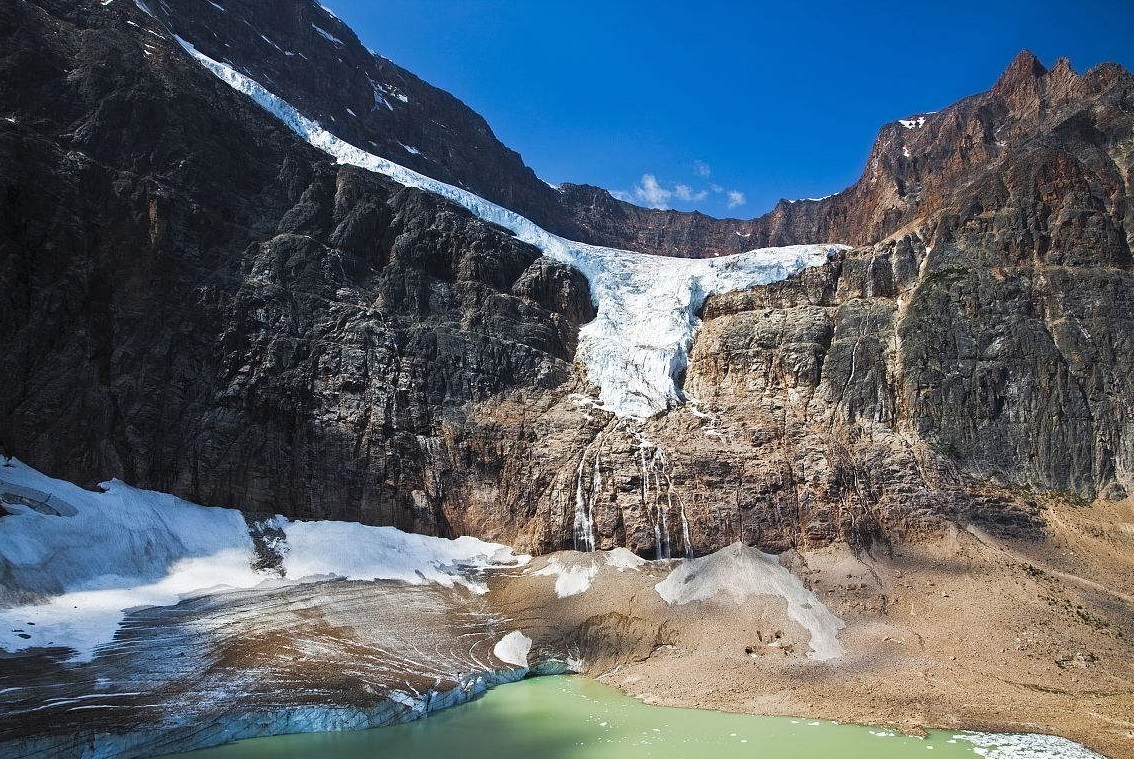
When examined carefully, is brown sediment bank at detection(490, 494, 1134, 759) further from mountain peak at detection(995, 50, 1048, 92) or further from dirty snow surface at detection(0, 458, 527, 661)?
mountain peak at detection(995, 50, 1048, 92)

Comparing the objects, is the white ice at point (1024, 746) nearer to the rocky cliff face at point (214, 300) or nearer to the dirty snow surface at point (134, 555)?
the dirty snow surface at point (134, 555)

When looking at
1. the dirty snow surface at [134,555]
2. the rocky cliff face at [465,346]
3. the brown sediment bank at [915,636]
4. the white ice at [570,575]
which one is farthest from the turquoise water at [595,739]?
the rocky cliff face at [465,346]

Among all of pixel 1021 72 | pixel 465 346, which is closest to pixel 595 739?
pixel 465 346

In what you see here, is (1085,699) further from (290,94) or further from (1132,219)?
(290,94)

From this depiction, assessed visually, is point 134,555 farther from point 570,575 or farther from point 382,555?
point 570,575

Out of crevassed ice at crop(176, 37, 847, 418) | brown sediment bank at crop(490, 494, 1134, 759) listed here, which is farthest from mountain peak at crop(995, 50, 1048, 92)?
brown sediment bank at crop(490, 494, 1134, 759)
